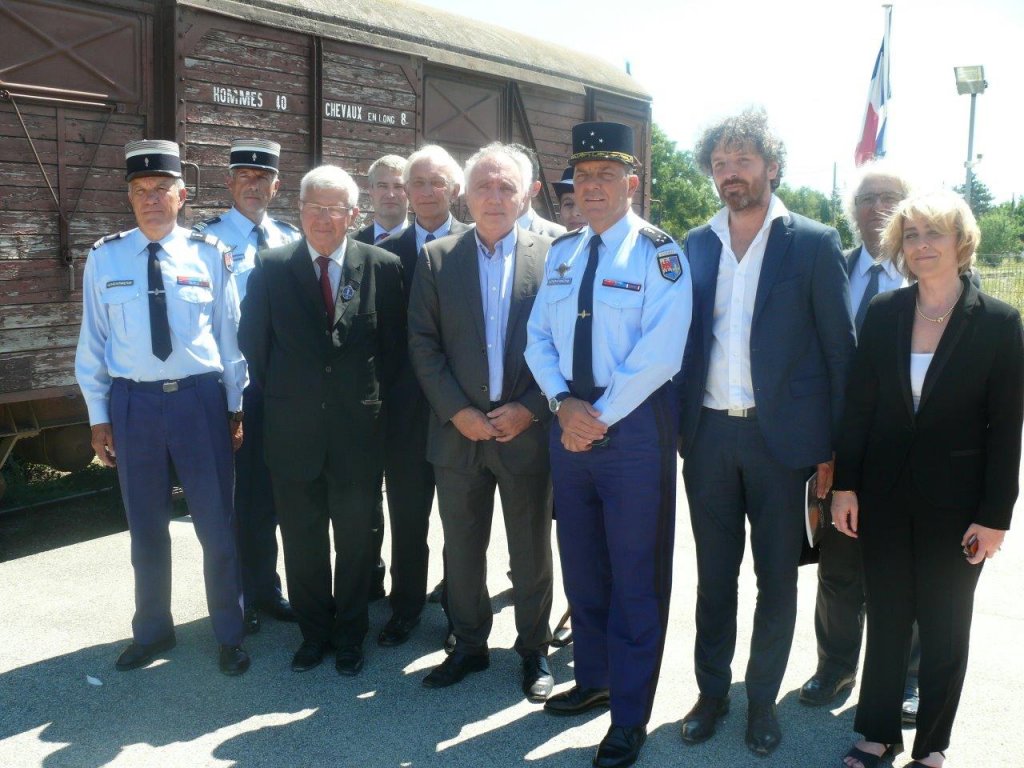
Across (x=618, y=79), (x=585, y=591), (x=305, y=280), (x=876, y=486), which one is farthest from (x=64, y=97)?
(x=618, y=79)

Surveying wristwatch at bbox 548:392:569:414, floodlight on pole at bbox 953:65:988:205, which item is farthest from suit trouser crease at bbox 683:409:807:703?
floodlight on pole at bbox 953:65:988:205

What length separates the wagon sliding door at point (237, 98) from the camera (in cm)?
511

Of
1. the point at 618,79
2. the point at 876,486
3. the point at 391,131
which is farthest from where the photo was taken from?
the point at 618,79

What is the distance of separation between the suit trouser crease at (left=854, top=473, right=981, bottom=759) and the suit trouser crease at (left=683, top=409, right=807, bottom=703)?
24cm

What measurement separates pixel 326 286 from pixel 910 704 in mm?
2555

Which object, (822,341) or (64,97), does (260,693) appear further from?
(64,97)

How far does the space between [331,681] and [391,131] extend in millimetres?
4127

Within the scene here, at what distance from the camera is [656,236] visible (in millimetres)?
2936

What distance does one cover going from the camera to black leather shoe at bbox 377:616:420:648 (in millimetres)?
3705

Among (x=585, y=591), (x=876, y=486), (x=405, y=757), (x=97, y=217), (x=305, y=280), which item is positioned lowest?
(x=405, y=757)

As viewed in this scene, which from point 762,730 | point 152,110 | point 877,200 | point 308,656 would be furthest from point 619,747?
point 152,110

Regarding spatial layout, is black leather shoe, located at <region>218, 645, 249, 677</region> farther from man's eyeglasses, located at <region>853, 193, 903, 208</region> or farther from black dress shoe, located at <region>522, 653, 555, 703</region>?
man's eyeglasses, located at <region>853, 193, 903, 208</region>

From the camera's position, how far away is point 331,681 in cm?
338

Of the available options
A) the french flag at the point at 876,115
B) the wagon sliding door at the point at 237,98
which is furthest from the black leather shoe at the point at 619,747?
the french flag at the point at 876,115
